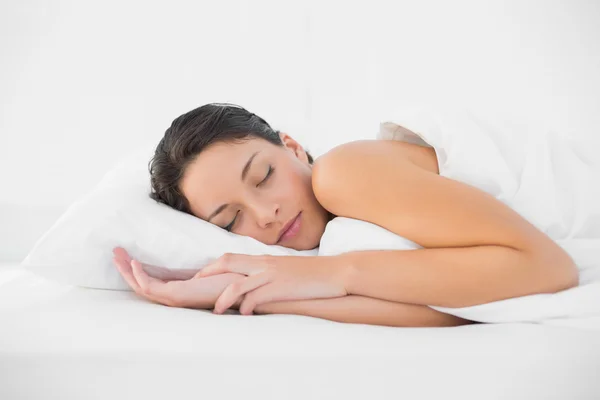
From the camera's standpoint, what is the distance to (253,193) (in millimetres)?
1180

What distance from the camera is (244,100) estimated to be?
8.71ft

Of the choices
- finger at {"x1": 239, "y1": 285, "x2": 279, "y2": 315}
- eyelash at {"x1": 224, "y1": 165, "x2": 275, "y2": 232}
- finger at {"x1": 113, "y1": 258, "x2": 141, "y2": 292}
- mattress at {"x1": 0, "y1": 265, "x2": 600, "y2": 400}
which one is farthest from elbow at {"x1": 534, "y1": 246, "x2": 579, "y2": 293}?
finger at {"x1": 113, "y1": 258, "x2": 141, "y2": 292}

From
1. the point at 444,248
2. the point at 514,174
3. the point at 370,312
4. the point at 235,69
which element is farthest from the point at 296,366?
the point at 235,69

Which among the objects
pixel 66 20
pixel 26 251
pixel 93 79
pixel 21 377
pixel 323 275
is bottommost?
pixel 26 251

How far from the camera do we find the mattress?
0.70 m

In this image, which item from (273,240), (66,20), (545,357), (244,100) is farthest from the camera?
(244,100)

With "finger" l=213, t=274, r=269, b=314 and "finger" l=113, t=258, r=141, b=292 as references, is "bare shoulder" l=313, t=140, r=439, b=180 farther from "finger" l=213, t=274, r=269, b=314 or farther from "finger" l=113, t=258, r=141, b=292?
"finger" l=113, t=258, r=141, b=292

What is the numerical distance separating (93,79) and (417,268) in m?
1.96

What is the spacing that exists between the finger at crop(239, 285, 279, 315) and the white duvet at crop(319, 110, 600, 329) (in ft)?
0.54

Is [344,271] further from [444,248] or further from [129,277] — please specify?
[129,277]

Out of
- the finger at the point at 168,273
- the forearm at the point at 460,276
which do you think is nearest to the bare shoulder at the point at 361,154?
the forearm at the point at 460,276

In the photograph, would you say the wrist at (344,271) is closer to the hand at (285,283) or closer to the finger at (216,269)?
A: the hand at (285,283)

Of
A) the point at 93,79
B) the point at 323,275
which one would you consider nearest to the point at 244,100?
the point at 93,79

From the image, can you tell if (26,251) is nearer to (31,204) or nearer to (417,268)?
(31,204)
